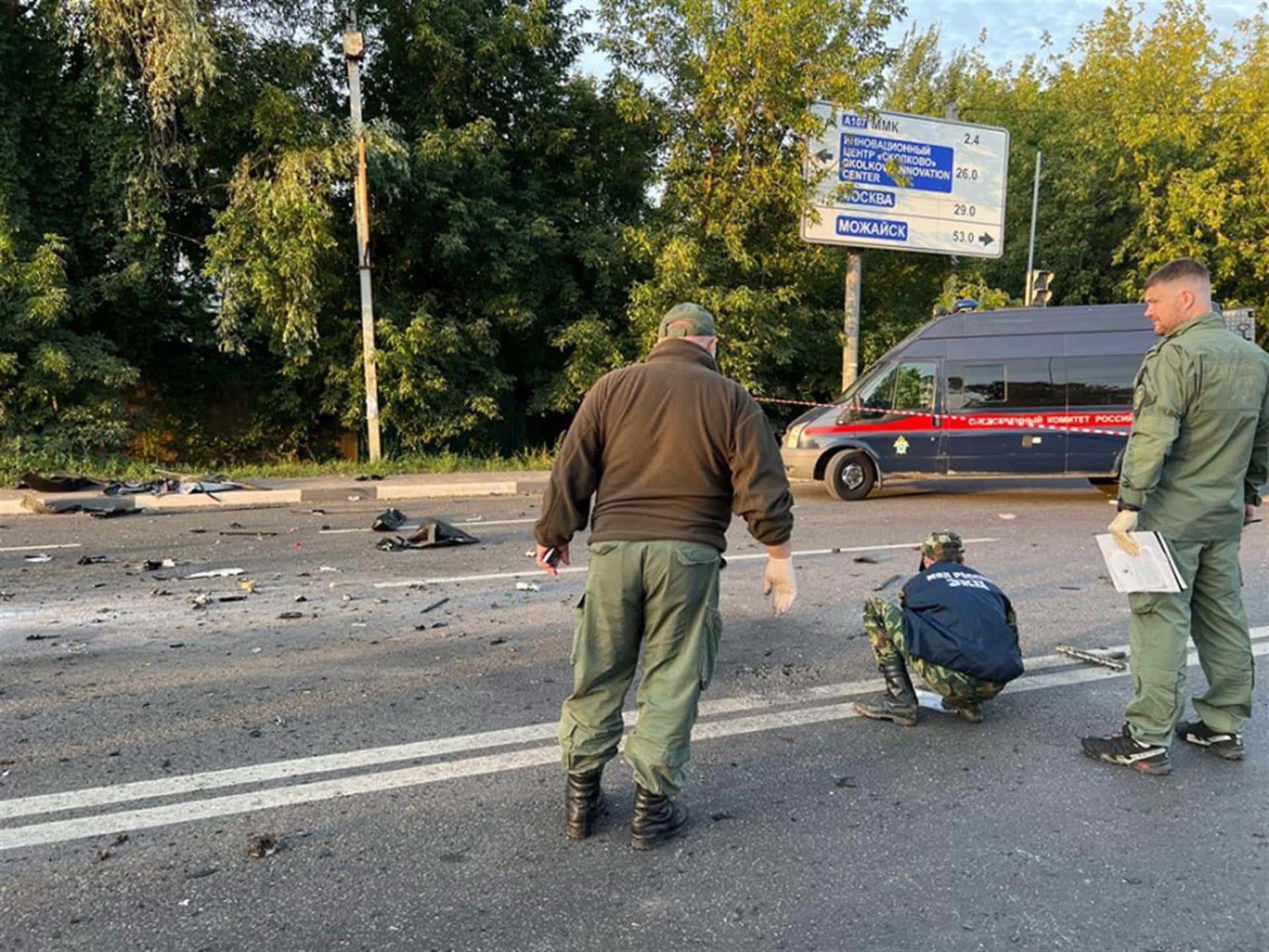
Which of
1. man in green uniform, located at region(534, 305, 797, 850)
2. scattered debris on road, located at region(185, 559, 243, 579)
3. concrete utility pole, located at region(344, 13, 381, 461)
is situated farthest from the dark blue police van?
man in green uniform, located at region(534, 305, 797, 850)

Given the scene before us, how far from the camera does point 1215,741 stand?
3625 mm

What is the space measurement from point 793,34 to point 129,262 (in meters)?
11.3

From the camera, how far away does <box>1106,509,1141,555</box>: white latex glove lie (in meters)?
3.38

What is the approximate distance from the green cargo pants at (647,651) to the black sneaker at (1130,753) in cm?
177

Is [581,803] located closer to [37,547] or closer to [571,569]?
[571,569]

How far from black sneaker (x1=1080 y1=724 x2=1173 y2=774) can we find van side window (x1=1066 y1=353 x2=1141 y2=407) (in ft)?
29.4

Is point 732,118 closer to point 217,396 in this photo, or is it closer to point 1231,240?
point 217,396

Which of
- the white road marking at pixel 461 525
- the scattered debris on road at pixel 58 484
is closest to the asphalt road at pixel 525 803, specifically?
the white road marking at pixel 461 525

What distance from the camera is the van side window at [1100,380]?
11.4 m

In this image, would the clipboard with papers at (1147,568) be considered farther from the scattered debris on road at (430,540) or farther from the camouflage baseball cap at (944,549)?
the scattered debris on road at (430,540)

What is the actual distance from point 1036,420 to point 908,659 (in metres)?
8.72

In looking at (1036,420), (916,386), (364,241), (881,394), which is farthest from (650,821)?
(364,241)

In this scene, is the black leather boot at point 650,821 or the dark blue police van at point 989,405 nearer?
the black leather boot at point 650,821

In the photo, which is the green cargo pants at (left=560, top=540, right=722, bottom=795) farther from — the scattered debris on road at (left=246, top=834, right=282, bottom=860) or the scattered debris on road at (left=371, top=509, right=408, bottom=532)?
the scattered debris on road at (left=371, top=509, right=408, bottom=532)
